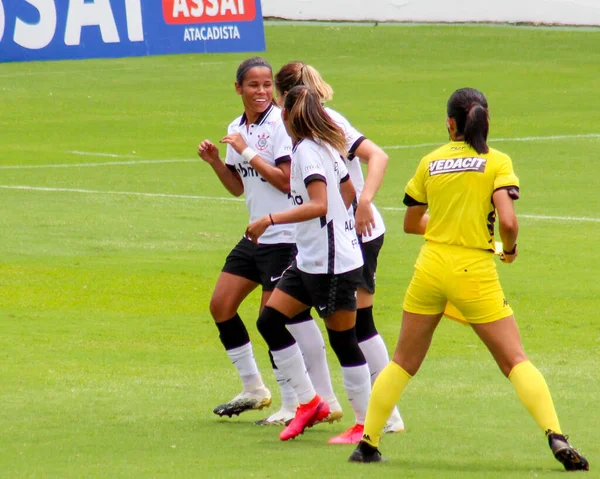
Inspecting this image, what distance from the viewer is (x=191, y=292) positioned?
491 inches

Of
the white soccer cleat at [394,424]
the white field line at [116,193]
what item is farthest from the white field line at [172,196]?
the white soccer cleat at [394,424]

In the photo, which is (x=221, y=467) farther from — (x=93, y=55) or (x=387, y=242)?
(x=93, y=55)

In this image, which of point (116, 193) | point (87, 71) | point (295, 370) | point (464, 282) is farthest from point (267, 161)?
point (87, 71)

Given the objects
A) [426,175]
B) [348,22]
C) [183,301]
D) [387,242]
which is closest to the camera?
[426,175]

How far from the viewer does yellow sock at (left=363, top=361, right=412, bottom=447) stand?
21.6 feet

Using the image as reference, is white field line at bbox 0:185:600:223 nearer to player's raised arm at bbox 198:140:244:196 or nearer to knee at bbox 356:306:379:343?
player's raised arm at bbox 198:140:244:196

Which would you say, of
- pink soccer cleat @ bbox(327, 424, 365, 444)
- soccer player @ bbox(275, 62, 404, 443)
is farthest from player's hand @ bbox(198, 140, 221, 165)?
pink soccer cleat @ bbox(327, 424, 365, 444)

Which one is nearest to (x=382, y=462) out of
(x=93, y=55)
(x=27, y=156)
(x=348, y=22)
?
(x=27, y=156)

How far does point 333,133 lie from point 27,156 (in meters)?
17.4

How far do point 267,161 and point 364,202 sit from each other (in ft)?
2.58

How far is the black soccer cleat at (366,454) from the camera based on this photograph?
661cm

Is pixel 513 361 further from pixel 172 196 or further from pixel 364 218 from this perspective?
pixel 172 196

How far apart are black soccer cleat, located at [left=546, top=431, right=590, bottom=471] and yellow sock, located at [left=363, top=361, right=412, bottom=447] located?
2.57ft

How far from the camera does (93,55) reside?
31938 millimetres
